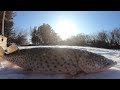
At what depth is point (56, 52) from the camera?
200 cm

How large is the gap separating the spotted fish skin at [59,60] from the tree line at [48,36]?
0.14 meters

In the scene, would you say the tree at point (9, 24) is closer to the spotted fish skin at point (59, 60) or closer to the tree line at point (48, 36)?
the tree line at point (48, 36)

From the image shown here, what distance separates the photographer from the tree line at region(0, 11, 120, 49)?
7.05ft

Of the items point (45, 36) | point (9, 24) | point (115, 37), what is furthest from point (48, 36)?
point (115, 37)

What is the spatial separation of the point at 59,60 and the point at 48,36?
29 cm

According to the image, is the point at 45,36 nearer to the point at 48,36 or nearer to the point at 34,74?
the point at 48,36

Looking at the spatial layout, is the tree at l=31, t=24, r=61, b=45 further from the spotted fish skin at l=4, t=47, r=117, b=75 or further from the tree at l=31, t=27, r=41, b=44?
the spotted fish skin at l=4, t=47, r=117, b=75

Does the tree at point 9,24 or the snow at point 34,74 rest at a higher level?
the tree at point 9,24

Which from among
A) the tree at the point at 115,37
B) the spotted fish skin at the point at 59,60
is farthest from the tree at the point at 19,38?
the tree at the point at 115,37

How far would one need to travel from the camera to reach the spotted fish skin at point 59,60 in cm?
190

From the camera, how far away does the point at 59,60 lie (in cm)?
199

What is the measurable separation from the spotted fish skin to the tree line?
14 cm
